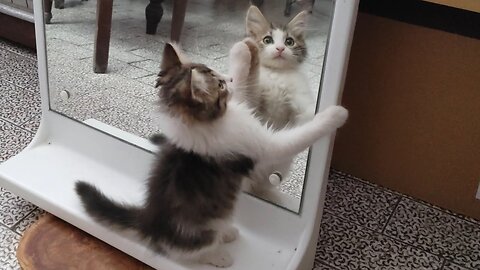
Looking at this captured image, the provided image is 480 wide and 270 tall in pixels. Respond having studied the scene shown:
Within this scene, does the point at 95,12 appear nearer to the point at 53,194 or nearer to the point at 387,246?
the point at 53,194

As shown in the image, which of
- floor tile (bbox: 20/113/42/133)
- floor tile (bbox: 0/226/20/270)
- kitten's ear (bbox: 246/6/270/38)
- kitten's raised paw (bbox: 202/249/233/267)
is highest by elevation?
kitten's ear (bbox: 246/6/270/38)

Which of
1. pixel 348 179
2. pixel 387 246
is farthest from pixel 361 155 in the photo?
pixel 387 246

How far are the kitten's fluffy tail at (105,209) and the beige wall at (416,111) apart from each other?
679 millimetres

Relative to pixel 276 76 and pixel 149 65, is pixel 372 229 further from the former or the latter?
pixel 149 65

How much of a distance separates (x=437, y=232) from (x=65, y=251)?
3.00ft

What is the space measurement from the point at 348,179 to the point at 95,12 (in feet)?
2.78

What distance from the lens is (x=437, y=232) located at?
3.90 feet

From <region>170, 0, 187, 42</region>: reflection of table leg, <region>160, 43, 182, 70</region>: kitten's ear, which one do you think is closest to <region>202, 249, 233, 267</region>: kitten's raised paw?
<region>160, 43, 182, 70</region>: kitten's ear

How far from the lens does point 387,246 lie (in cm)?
113

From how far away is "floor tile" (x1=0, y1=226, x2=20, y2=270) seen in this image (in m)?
1.00

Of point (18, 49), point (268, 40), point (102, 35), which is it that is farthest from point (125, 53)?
point (18, 49)

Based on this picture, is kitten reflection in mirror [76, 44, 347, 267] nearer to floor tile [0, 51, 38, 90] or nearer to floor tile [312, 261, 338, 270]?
floor tile [312, 261, 338, 270]

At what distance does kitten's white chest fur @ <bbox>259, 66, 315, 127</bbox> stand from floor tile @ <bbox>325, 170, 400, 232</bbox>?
43 cm

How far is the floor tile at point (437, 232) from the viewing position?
1121 mm
